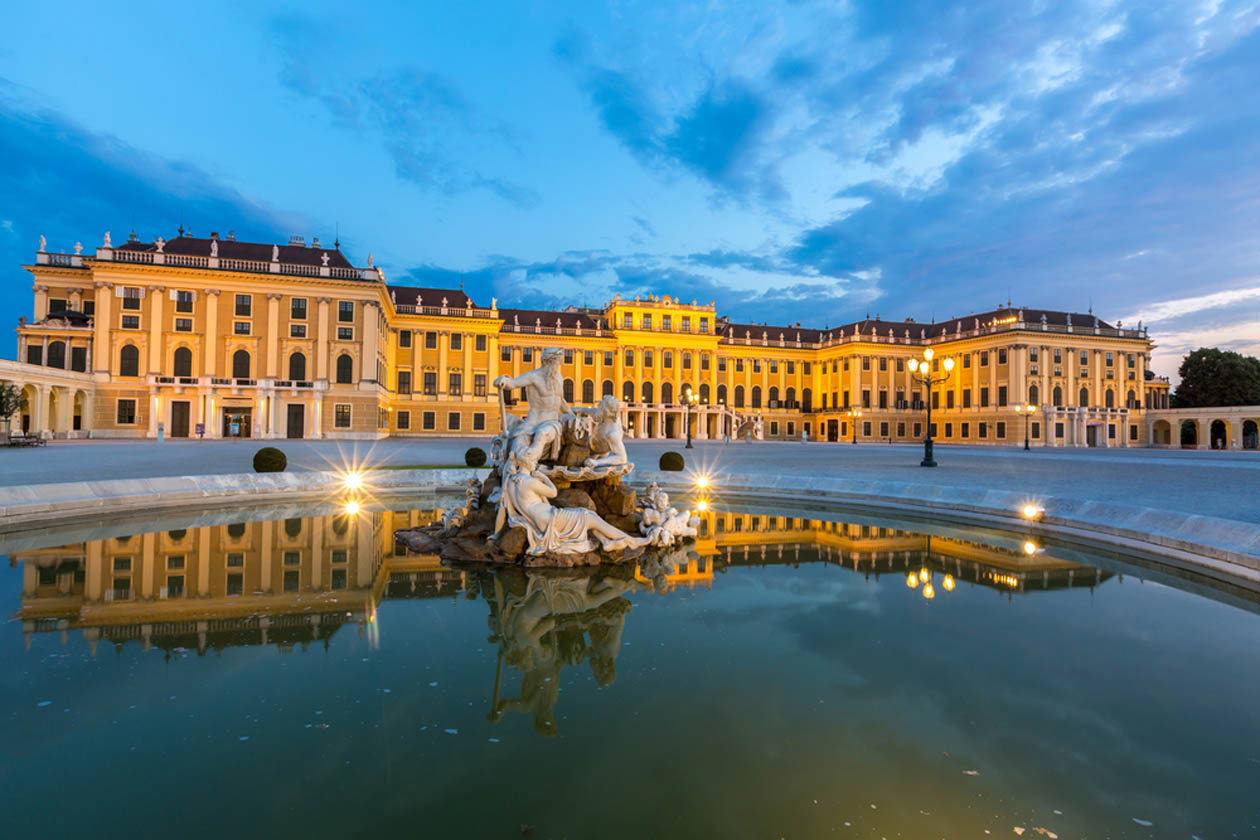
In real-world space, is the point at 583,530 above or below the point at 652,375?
below

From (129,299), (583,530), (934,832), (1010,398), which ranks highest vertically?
(129,299)

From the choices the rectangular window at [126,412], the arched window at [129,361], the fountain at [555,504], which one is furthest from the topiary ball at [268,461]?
the arched window at [129,361]

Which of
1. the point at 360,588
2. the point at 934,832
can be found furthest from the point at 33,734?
the point at 934,832

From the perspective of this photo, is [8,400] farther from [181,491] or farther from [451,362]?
[451,362]

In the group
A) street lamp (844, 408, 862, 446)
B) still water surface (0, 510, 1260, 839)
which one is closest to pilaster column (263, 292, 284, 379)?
still water surface (0, 510, 1260, 839)

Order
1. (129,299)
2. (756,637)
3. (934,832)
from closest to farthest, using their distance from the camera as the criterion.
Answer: (934,832) < (756,637) < (129,299)

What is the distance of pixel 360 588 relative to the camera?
607 cm

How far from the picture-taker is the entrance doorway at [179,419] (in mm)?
39062

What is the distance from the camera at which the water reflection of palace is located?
4.86 m

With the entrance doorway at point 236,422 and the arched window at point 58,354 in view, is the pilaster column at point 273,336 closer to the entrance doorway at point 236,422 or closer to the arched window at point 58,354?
the entrance doorway at point 236,422

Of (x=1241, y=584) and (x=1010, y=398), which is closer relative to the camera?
(x=1241, y=584)

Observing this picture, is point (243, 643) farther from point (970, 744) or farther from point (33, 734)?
point (970, 744)

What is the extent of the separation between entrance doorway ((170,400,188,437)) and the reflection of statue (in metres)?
42.7

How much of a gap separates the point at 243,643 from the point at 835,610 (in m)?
4.93
